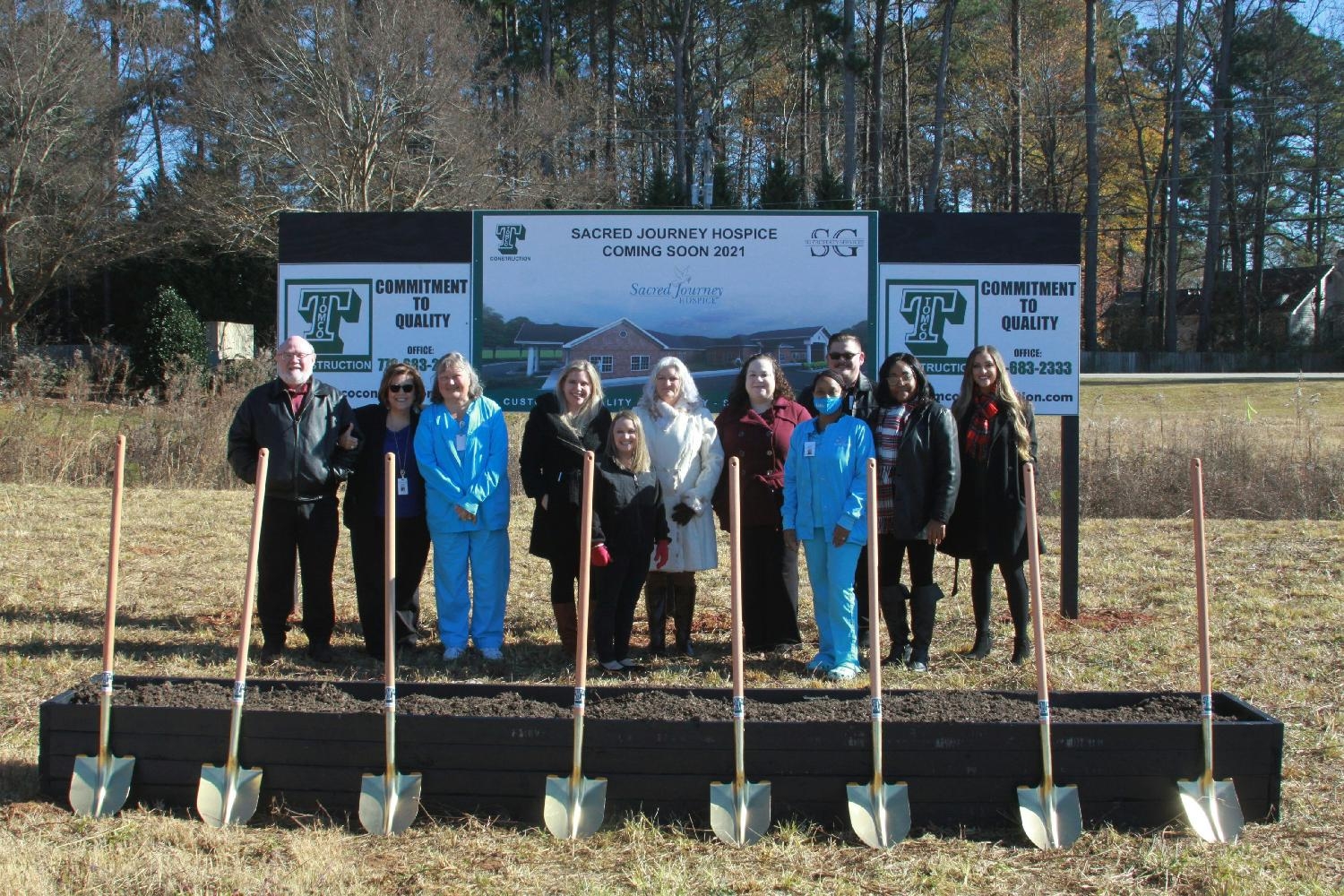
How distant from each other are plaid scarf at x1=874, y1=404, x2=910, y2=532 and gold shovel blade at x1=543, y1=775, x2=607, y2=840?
2614mm

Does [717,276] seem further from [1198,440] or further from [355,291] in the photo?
[1198,440]

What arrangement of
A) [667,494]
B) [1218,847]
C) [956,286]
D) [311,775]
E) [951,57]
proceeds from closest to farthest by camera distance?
[1218,847]
[311,775]
[667,494]
[956,286]
[951,57]

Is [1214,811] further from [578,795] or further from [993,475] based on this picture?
[993,475]

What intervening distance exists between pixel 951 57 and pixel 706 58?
8.11 m

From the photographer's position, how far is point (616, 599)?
6406 mm

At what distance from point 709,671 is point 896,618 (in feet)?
3.49

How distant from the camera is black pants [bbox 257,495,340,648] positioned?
645 cm

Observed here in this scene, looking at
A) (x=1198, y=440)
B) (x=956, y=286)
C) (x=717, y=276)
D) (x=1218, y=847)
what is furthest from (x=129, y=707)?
(x=1198, y=440)

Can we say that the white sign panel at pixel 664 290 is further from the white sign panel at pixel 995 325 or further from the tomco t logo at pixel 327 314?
the tomco t logo at pixel 327 314

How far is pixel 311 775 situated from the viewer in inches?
173

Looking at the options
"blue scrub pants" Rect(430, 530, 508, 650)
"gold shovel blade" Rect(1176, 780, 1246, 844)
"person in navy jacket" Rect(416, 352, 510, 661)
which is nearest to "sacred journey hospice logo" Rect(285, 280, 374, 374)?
"person in navy jacket" Rect(416, 352, 510, 661)

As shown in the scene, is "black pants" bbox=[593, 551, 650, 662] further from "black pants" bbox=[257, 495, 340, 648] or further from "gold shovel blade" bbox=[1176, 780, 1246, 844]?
"gold shovel blade" bbox=[1176, 780, 1246, 844]

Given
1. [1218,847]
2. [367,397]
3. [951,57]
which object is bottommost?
[1218,847]

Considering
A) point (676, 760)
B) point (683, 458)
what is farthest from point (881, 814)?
point (683, 458)
